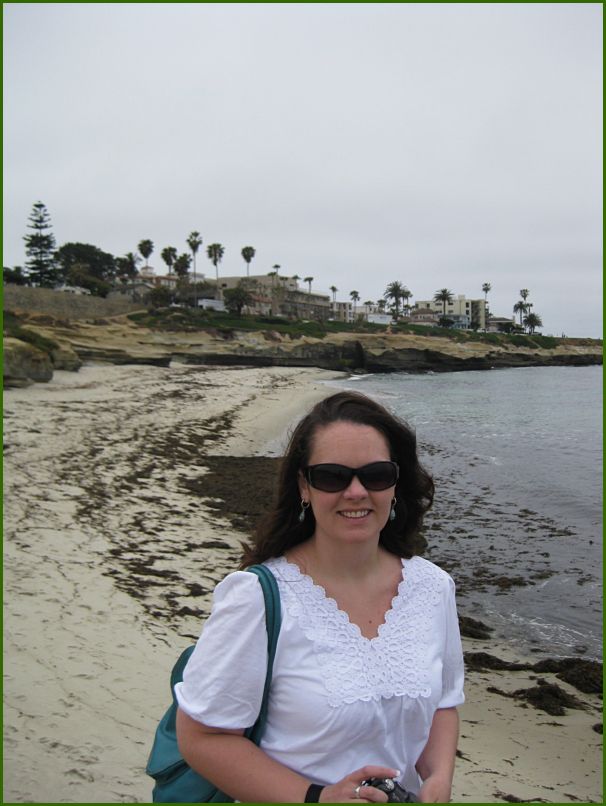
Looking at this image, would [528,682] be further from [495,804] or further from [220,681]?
[220,681]

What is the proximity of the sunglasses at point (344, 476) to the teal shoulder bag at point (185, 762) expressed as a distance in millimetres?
321

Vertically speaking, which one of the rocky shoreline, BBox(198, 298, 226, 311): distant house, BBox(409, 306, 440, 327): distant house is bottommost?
the rocky shoreline

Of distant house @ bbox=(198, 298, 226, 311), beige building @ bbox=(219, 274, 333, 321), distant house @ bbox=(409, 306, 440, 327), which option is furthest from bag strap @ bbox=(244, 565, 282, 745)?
distant house @ bbox=(409, 306, 440, 327)

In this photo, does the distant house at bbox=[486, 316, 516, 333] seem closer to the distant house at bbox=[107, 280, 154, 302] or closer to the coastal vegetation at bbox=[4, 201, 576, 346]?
the coastal vegetation at bbox=[4, 201, 576, 346]

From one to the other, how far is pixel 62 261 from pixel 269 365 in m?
45.3

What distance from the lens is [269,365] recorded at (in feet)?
194

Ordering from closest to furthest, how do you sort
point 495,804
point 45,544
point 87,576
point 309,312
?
point 495,804, point 87,576, point 45,544, point 309,312

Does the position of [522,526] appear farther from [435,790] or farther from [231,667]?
[231,667]

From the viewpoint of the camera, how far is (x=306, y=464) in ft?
6.91

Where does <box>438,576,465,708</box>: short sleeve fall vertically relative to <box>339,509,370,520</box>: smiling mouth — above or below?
below

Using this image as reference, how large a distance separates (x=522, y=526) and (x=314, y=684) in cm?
1063

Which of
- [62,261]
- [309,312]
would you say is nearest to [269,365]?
[62,261]

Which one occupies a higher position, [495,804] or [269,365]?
[269,365]

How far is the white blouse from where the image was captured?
66.4 inches
